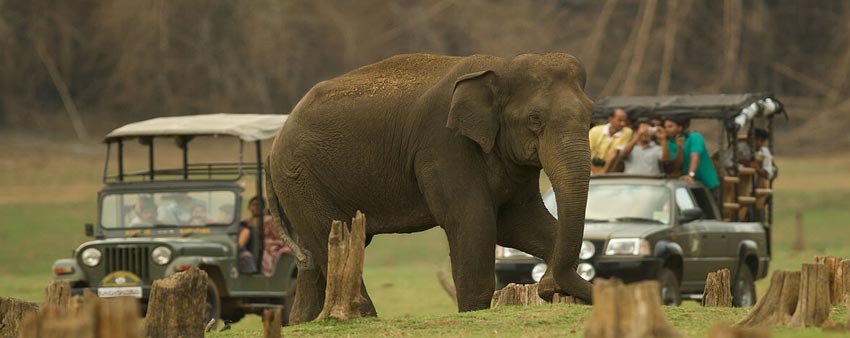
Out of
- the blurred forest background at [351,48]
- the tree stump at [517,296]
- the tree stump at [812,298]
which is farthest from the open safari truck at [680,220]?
the blurred forest background at [351,48]

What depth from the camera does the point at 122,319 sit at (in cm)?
758

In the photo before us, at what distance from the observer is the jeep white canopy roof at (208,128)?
22.1 m

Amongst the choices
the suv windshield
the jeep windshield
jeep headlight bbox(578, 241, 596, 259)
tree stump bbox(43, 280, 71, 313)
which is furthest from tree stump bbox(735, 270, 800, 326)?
the suv windshield

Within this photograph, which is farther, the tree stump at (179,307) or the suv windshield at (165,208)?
the suv windshield at (165,208)

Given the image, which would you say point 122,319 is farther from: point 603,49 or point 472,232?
point 603,49

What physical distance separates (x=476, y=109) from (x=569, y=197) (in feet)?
3.53

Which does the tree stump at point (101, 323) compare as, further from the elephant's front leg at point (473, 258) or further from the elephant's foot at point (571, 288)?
the elephant's front leg at point (473, 258)

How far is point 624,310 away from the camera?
802 cm

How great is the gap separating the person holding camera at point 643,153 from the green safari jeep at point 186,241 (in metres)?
4.05

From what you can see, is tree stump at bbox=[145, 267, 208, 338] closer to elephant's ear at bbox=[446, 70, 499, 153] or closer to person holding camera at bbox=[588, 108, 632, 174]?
elephant's ear at bbox=[446, 70, 499, 153]

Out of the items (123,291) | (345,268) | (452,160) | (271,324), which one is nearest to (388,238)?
(123,291)

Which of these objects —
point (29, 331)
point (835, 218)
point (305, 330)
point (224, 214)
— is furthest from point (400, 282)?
point (29, 331)

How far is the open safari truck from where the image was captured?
19188mm

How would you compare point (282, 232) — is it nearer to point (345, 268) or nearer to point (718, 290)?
point (345, 268)
